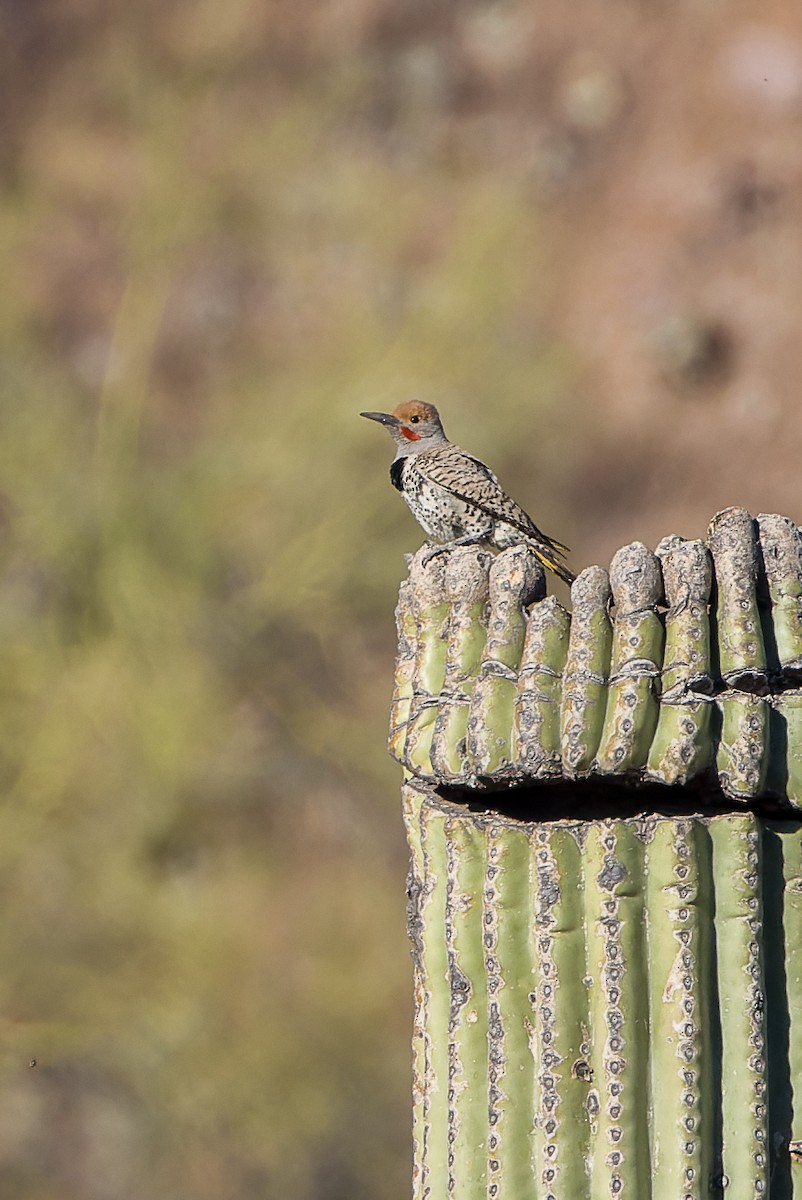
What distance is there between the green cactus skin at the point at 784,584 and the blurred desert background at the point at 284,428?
6.60 m

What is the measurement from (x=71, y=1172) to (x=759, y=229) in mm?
7579

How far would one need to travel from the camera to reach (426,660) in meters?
2.85

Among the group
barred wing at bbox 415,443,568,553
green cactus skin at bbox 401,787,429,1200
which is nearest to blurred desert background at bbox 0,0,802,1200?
barred wing at bbox 415,443,568,553

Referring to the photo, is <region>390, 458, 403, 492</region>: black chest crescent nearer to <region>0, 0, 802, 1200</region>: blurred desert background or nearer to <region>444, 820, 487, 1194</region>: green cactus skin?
<region>444, 820, 487, 1194</region>: green cactus skin

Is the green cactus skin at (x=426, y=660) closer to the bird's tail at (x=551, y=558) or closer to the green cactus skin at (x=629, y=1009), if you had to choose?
the green cactus skin at (x=629, y=1009)

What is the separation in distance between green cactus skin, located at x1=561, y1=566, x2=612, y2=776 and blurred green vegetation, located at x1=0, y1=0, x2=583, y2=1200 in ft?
21.8

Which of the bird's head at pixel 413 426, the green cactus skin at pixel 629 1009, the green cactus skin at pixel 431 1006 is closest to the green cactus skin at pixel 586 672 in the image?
the green cactus skin at pixel 629 1009

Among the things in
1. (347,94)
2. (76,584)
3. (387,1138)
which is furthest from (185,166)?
(387,1138)

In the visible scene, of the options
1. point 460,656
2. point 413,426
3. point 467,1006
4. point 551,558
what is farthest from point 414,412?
point 467,1006

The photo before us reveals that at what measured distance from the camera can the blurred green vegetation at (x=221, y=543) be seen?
8.94 m

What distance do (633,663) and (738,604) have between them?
0.21m

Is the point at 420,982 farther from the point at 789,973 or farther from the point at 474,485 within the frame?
the point at 474,485

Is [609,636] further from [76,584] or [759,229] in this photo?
[759,229]

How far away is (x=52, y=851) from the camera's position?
370 inches
